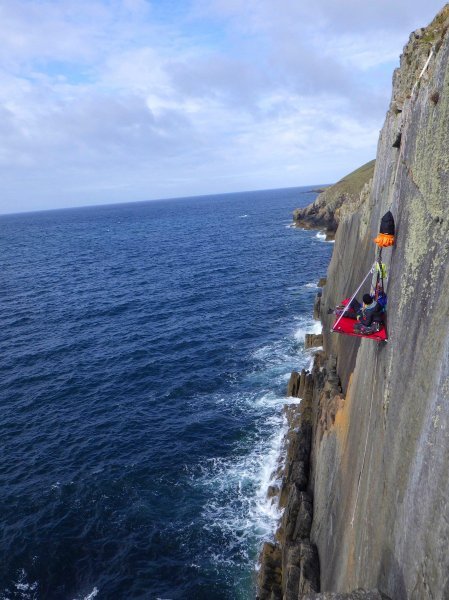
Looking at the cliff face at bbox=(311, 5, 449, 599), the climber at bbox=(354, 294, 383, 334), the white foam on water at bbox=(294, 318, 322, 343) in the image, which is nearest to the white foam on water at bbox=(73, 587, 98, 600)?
the cliff face at bbox=(311, 5, 449, 599)

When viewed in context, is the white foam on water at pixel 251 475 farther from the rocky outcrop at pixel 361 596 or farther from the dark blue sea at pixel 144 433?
the rocky outcrop at pixel 361 596

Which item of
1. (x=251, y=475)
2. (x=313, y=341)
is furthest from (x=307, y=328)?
(x=251, y=475)

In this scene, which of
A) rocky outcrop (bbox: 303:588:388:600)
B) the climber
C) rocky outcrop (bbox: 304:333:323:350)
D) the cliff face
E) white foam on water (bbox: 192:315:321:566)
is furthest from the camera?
rocky outcrop (bbox: 304:333:323:350)

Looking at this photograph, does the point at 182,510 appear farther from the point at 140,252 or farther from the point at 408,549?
the point at 140,252

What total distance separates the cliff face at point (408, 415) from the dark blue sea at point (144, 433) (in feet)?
32.3

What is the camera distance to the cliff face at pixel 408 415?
8555 mm

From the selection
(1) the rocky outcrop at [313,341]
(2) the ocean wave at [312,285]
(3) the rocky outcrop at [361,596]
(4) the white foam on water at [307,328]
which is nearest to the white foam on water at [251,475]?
(1) the rocky outcrop at [313,341]

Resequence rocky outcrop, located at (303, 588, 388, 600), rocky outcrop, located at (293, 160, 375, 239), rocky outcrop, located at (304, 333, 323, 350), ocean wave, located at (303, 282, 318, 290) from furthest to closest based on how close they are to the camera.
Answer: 1. rocky outcrop, located at (293, 160, 375, 239)
2. ocean wave, located at (303, 282, 318, 290)
3. rocky outcrop, located at (304, 333, 323, 350)
4. rocky outcrop, located at (303, 588, 388, 600)

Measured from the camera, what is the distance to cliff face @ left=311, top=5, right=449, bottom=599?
855cm

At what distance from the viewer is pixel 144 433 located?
3391 centimetres

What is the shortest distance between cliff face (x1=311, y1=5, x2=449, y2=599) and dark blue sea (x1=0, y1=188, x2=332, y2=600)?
32.3 feet

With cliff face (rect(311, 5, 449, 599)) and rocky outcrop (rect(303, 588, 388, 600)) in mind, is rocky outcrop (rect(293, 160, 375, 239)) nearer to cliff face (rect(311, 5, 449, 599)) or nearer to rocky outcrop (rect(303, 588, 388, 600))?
cliff face (rect(311, 5, 449, 599))

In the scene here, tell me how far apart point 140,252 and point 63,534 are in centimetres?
9488

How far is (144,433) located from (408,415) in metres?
27.3
